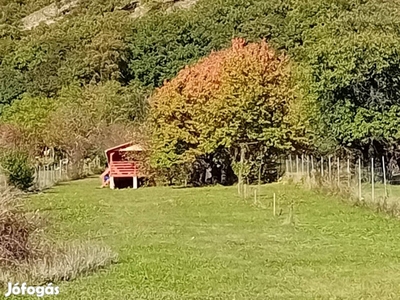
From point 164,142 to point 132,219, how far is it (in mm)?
15946

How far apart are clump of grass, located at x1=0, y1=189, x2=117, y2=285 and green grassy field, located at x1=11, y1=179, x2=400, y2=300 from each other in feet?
1.00

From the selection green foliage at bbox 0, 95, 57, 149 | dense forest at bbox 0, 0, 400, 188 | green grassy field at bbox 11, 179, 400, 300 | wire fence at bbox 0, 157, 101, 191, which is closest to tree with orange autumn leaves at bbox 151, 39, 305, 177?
dense forest at bbox 0, 0, 400, 188

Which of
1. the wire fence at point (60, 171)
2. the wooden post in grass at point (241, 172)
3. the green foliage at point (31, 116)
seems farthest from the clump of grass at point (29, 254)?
the green foliage at point (31, 116)

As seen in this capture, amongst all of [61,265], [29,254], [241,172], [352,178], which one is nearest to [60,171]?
[241,172]

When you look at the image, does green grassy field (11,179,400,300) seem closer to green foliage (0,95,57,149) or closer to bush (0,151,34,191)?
bush (0,151,34,191)

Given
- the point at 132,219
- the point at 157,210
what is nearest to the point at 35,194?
the point at 157,210

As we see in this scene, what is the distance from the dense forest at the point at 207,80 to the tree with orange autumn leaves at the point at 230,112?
6cm

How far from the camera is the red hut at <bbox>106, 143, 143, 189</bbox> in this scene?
4059 centimetres

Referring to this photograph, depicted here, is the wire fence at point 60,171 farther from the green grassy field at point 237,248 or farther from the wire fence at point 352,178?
the green grassy field at point 237,248

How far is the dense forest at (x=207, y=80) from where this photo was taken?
1287 inches

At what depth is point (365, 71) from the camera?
31906 millimetres

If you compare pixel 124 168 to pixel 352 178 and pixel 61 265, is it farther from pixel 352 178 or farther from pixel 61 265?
pixel 61 265


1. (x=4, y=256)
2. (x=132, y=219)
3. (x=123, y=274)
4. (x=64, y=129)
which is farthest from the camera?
(x=64, y=129)

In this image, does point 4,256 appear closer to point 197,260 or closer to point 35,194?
point 197,260
